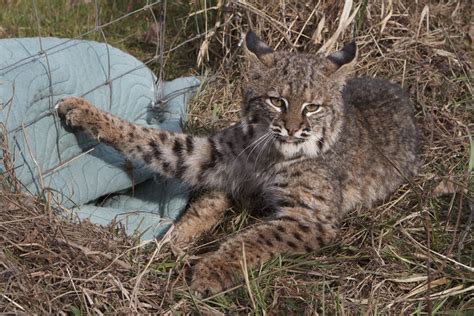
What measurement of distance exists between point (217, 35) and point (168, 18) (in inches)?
27.1

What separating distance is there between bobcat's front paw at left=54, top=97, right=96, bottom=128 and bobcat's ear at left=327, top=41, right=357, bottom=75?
131cm

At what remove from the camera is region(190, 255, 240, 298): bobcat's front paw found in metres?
3.37

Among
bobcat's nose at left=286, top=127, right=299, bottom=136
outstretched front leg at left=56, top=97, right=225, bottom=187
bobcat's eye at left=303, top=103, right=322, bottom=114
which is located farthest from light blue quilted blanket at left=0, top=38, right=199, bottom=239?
bobcat's eye at left=303, top=103, right=322, bottom=114

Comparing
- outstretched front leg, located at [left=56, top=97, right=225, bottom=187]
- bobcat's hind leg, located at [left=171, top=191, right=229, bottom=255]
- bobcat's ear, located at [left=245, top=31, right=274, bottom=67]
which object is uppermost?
bobcat's ear, located at [left=245, top=31, right=274, bottom=67]

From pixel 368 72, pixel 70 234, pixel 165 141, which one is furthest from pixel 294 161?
pixel 368 72

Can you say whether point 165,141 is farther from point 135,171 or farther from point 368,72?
point 368,72

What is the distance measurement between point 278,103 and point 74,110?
3.64 ft

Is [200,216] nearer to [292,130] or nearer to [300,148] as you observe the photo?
[300,148]

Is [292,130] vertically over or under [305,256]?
over

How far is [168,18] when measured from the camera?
580 cm

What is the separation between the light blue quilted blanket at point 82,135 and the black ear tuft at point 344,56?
1202mm

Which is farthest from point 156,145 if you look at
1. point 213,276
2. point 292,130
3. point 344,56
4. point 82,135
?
point 344,56

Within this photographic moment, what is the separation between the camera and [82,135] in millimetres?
4230

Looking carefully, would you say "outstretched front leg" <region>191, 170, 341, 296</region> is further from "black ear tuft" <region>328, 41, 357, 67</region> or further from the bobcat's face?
"black ear tuft" <region>328, 41, 357, 67</region>
